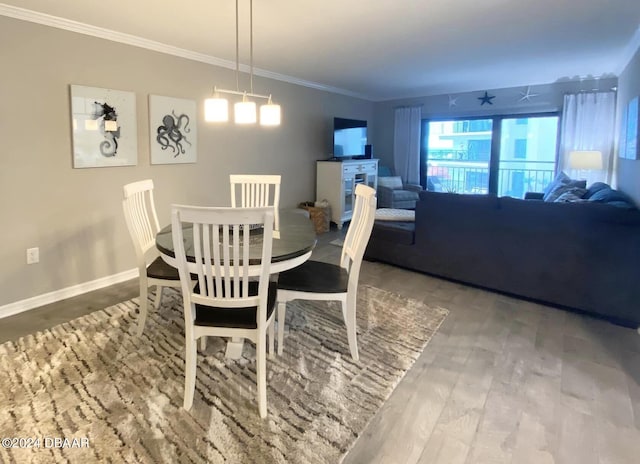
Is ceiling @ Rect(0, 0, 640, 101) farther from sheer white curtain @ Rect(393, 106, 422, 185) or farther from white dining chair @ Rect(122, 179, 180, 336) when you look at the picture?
sheer white curtain @ Rect(393, 106, 422, 185)

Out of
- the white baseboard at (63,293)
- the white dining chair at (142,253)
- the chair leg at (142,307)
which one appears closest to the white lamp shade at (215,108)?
the white dining chair at (142,253)

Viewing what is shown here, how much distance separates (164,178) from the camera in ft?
12.5

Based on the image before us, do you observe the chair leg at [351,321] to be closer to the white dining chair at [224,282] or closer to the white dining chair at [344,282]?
the white dining chair at [344,282]

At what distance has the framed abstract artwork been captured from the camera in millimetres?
3094

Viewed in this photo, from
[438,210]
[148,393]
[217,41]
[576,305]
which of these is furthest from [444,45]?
[148,393]

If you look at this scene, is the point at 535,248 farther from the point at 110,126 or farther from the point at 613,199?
the point at 110,126

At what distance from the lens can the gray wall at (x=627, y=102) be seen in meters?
3.29

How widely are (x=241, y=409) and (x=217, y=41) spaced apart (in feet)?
10.1

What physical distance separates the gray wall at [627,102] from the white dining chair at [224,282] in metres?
3.21

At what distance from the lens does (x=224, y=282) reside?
1.83 meters

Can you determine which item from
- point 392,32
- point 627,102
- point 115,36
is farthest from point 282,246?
point 627,102

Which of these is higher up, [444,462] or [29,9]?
[29,9]

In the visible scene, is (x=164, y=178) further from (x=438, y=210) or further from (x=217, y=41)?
(x=438, y=210)

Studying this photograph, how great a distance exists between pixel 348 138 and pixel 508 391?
4.86 m
